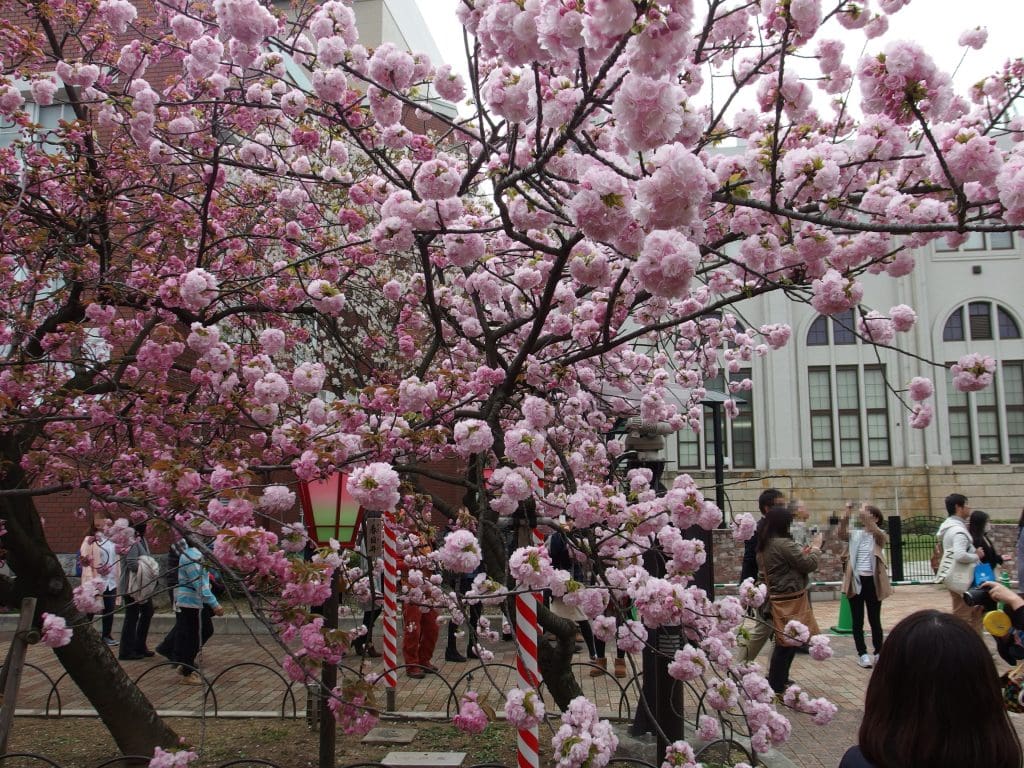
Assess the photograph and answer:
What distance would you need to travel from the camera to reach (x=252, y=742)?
6430 mm

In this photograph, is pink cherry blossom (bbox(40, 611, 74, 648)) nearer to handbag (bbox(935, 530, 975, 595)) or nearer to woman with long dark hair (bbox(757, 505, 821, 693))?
woman with long dark hair (bbox(757, 505, 821, 693))

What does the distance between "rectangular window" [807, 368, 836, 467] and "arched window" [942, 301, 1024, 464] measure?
469 cm

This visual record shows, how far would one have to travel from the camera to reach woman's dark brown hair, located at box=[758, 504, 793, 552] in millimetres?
7410

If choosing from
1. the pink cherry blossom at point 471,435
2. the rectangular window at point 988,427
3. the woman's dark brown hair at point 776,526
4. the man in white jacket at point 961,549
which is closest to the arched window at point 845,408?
the rectangular window at point 988,427

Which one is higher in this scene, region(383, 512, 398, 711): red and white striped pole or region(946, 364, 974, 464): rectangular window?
region(946, 364, 974, 464): rectangular window

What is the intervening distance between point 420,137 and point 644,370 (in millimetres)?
4297

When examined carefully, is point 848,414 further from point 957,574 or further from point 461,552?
point 461,552

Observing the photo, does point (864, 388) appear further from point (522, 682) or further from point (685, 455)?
point (522, 682)

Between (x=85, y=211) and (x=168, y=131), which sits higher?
(x=168, y=131)

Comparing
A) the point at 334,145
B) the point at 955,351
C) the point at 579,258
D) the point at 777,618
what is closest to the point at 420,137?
the point at 334,145

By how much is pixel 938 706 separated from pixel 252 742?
19.7ft

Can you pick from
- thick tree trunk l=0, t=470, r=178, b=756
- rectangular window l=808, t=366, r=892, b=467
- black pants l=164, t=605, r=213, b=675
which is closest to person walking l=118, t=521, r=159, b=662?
black pants l=164, t=605, r=213, b=675

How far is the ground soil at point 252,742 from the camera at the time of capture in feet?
19.6

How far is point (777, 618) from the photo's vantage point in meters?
7.28
